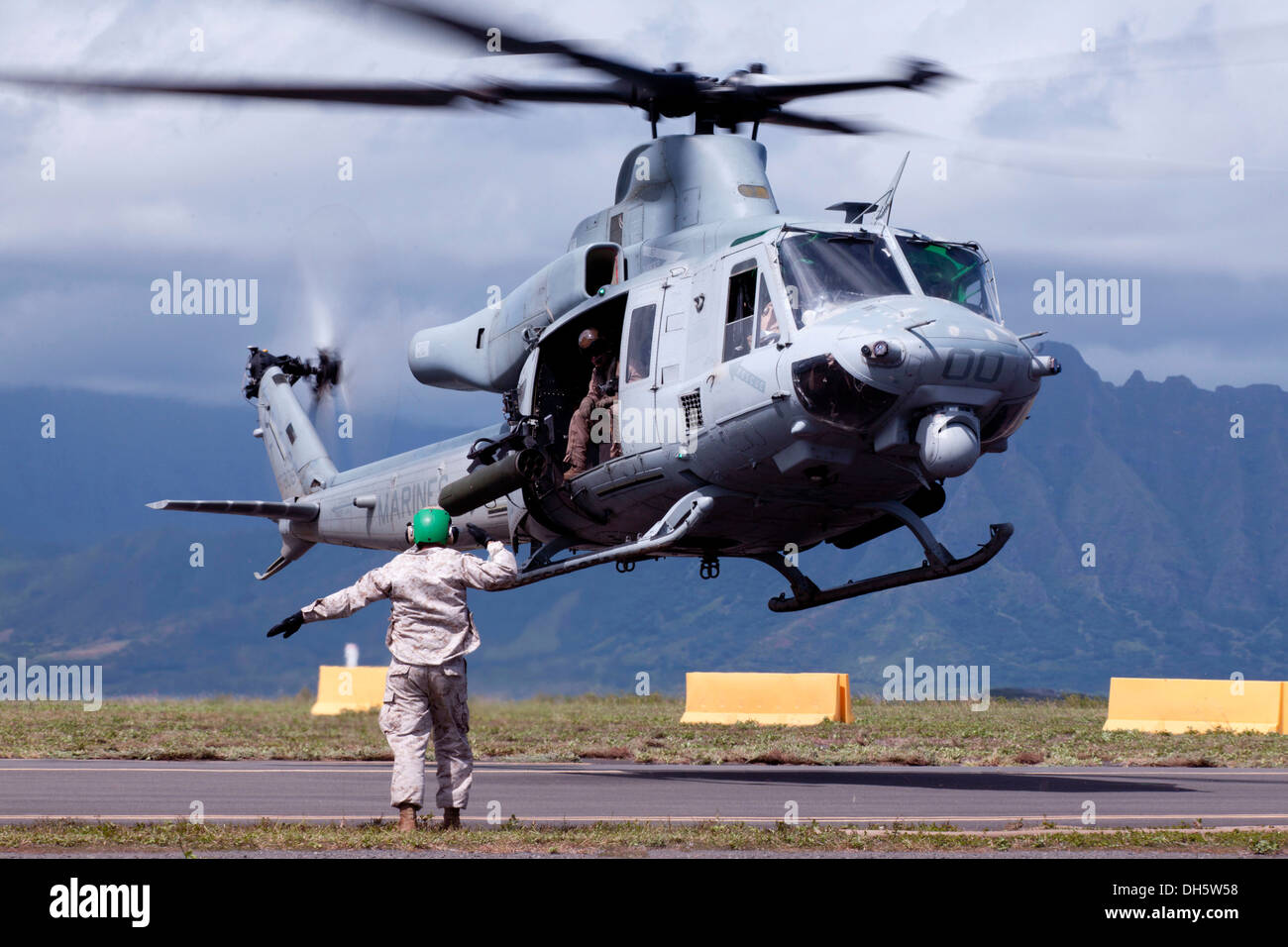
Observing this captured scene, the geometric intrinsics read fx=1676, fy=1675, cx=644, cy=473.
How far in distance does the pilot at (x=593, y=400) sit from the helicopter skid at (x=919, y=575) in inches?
98.3

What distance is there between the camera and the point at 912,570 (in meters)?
16.7

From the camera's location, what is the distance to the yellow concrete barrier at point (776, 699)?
2666 cm

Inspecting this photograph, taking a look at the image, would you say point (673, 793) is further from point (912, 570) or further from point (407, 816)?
point (407, 816)

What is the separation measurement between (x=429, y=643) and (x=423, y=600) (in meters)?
0.27

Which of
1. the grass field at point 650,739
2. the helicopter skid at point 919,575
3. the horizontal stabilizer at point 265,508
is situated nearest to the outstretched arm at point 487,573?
the helicopter skid at point 919,575

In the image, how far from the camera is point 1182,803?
13438 mm

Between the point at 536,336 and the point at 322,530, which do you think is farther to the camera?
the point at 322,530

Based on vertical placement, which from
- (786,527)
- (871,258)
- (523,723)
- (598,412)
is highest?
(871,258)

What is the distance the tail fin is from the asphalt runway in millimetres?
7986

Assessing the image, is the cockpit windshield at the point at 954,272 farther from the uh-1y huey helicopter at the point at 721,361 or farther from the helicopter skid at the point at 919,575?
the helicopter skid at the point at 919,575

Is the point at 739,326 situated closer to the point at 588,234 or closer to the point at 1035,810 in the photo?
the point at 588,234
